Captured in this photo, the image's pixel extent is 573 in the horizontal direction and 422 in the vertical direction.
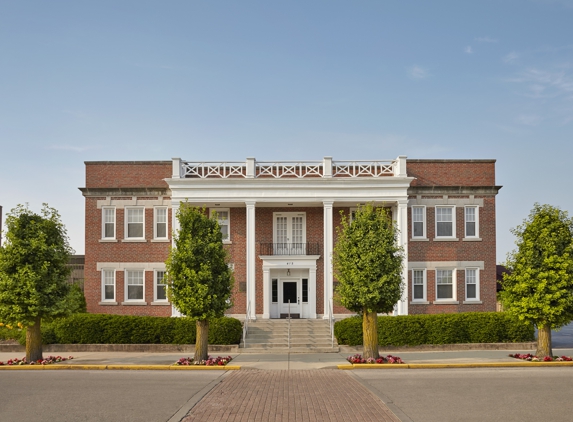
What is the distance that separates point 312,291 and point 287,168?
668 centimetres

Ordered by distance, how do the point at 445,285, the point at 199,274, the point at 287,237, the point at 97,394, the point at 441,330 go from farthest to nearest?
the point at 287,237 → the point at 445,285 → the point at 441,330 → the point at 199,274 → the point at 97,394

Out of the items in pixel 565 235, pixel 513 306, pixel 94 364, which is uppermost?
pixel 565 235

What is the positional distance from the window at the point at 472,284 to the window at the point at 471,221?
194cm

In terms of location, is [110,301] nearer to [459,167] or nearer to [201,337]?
[201,337]

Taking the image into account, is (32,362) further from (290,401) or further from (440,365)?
(440,365)

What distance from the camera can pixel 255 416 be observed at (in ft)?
39.6

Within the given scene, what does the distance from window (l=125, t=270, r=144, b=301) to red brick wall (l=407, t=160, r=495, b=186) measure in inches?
617

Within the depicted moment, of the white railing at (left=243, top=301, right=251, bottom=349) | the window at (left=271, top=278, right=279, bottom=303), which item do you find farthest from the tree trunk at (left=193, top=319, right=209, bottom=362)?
the window at (left=271, top=278, right=279, bottom=303)

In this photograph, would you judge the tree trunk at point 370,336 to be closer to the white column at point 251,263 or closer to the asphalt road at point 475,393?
the asphalt road at point 475,393

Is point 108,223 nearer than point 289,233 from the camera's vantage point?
Yes

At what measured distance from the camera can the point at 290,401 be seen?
13.8 meters

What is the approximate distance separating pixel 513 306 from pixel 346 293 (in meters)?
6.32

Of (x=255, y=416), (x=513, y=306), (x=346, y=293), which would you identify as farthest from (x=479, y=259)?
(x=255, y=416)

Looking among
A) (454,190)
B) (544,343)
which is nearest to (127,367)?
Result: (544,343)
